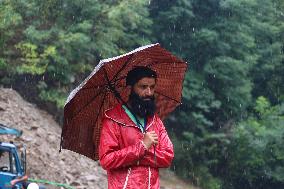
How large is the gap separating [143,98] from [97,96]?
590 millimetres

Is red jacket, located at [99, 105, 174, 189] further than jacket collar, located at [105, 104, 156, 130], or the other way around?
jacket collar, located at [105, 104, 156, 130]

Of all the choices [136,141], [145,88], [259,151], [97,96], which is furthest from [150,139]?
[259,151]

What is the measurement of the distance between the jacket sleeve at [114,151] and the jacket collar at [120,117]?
0.04 metres

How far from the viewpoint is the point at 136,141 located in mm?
3920

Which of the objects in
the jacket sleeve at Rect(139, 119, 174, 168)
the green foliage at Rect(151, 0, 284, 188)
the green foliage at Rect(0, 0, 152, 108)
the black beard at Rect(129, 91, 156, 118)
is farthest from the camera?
the green foliage at Rect(151, 0, 284, 188)

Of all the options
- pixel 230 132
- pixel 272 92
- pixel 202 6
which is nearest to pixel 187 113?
pixel 230 132

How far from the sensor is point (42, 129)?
19.4 metres

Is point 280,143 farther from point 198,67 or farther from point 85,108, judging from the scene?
point 85,108

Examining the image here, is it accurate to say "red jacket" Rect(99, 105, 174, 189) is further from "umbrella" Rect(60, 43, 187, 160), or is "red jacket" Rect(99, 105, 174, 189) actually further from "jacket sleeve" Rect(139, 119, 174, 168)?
"umbrella" Rect(60, 43, 187, 160)

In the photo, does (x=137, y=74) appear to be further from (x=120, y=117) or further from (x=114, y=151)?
(x=114, y=151)

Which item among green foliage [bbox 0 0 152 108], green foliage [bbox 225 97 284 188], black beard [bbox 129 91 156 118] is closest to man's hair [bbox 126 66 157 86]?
black beard [bbox 129 91 156 118]

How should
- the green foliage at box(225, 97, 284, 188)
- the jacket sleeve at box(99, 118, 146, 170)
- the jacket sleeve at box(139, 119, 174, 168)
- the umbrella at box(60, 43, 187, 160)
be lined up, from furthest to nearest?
the green foliage at box(225, 97, 284, 188), the umbrella at box(60, 43, 187, 160), the jacket sleeve at box(139, 119, 174, 168), the jacket sleeve at box(99, 118, 146, 170)

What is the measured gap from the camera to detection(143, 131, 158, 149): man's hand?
379 cm

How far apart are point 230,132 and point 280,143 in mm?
4243
